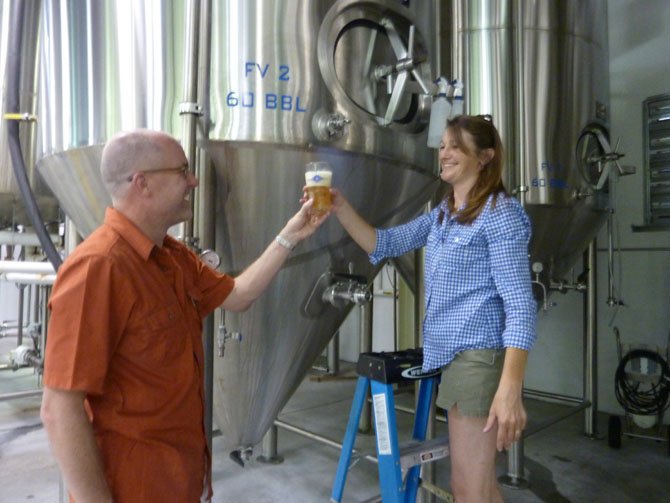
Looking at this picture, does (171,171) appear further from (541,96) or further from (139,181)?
(541,96)

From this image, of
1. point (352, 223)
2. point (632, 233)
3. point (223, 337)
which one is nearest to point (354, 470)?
point (223, 337)

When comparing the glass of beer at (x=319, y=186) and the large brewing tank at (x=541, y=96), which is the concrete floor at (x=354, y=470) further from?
the glass of beer at (x=319, y=186)

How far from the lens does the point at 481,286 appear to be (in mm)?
1229

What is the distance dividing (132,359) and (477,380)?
752mm

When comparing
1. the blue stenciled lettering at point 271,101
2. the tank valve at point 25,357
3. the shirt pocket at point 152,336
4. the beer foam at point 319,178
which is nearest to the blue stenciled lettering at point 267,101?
the blue stenciled lettering at point 271,101

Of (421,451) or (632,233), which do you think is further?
(632,233)

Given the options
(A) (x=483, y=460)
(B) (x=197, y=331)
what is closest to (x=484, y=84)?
(A) (x=483, y=460)

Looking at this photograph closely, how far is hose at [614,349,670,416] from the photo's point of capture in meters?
2.87

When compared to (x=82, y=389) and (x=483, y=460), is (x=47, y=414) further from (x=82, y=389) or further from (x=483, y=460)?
(x=483, y=460)

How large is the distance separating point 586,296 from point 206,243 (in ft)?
8.19

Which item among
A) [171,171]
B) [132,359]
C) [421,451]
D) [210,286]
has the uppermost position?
[171,171]

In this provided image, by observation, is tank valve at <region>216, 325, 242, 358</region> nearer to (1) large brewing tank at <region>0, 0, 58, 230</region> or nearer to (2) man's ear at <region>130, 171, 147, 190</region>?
(2) man's ear at <region>130, 171, 147, 190</region>

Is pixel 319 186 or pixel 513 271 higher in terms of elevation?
pixel 319 186

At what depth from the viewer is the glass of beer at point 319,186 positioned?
1.24 meters
